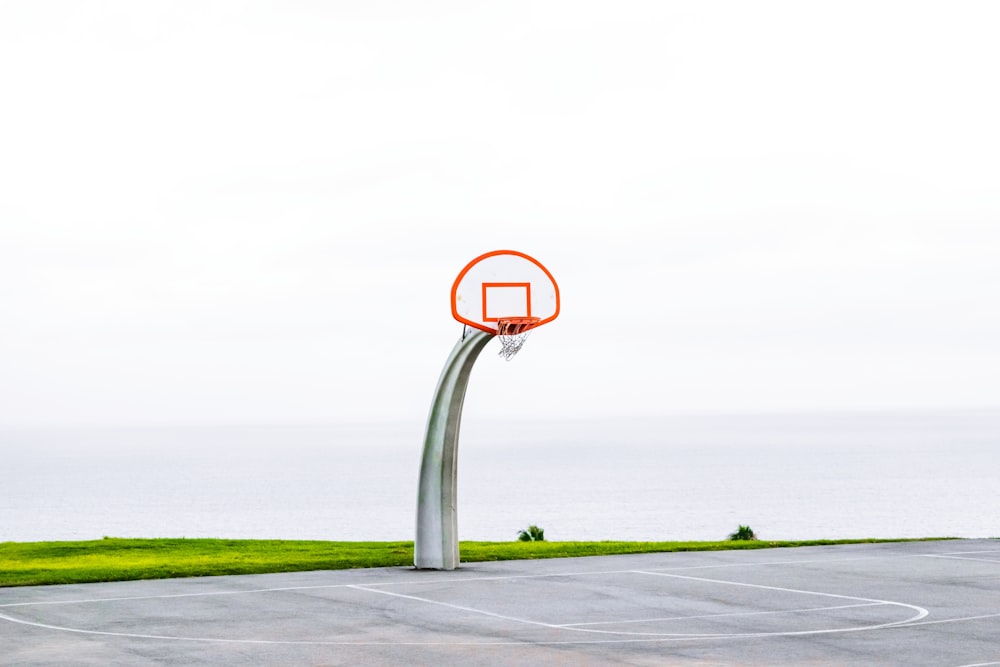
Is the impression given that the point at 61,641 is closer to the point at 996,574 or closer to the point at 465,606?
the point at 465,606

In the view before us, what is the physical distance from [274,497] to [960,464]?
87597 millimetres

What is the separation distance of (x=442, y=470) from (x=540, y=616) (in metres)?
4.67

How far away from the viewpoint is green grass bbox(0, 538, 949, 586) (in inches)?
706

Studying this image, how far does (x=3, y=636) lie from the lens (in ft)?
40.5

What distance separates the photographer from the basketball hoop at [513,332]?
698 inches

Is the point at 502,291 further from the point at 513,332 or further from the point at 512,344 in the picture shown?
the point at 512,344

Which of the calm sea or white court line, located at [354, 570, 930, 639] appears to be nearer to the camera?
white court line, located at [354, 570, 930, 639]

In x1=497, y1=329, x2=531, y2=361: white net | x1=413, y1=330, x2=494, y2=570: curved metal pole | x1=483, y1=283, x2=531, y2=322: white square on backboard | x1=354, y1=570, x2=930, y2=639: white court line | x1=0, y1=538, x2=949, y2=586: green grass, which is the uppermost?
x1=483, y1=283, x2=531, y2=322: white square on backboard

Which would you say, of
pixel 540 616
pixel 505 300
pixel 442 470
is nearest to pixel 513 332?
pixel 505 300

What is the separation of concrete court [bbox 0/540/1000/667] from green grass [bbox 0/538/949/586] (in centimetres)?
91

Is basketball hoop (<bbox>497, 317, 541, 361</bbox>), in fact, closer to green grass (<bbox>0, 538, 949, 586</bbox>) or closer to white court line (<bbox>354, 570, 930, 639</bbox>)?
green grass (<bbox>0, 538, 949, 586</bbox>)

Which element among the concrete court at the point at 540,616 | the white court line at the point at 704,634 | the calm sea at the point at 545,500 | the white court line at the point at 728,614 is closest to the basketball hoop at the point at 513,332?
the concrete court at the point at 540,616

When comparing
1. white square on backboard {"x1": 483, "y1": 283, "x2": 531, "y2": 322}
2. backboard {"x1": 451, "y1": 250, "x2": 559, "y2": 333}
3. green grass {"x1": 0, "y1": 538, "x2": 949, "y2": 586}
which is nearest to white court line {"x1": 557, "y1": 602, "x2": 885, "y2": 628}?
backboard {"x1": 451, "y1": 250, "x2": 559, "y2": 333}

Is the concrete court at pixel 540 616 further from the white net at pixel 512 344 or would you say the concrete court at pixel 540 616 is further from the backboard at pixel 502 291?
the backboard at pixel 502 291
